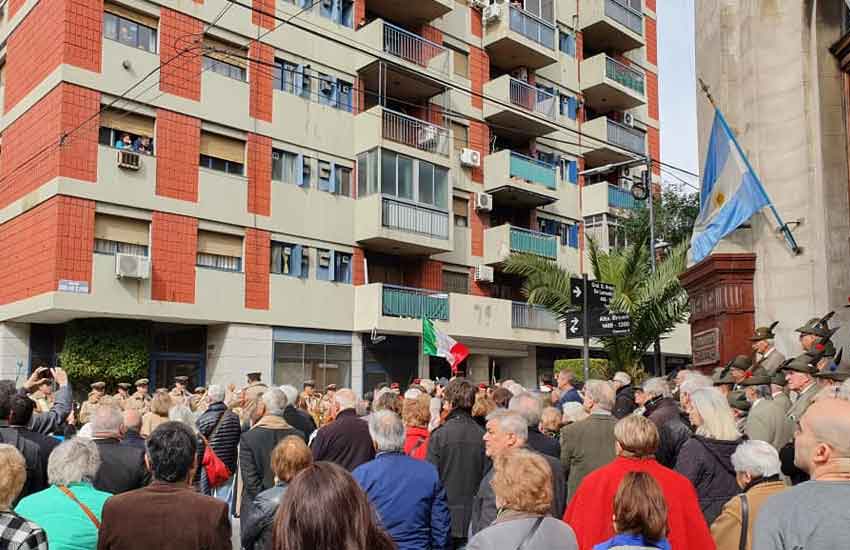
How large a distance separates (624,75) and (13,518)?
35.9m

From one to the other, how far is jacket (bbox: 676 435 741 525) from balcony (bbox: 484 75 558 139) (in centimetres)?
2531

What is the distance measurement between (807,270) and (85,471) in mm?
9115

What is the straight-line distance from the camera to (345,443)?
7.20 m

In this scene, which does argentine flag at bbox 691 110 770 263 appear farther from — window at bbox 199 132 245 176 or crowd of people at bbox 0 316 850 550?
window at bbox 199 132 245 176

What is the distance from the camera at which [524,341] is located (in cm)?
2989

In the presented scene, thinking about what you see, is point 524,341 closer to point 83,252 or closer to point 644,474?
point 83,252

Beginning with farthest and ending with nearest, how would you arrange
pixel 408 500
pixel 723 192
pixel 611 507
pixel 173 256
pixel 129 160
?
pixel 173 256 < pixel 129 160 < pixel 723 192 < pixel 408 500 < pixel 611 507

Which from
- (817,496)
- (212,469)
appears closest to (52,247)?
(212,469)

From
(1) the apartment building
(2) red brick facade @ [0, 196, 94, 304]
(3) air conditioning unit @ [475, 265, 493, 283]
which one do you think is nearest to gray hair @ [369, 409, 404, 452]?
(1) the apartment building

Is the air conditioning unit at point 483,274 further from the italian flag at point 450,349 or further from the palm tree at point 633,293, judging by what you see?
the italian flag at point 450,349

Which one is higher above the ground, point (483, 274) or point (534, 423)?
point (483, 274)

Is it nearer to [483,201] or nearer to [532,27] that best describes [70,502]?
[483,201]

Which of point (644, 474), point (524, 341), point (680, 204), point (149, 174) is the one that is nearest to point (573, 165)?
point (680, 204)

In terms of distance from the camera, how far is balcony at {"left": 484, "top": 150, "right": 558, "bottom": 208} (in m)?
30.2
